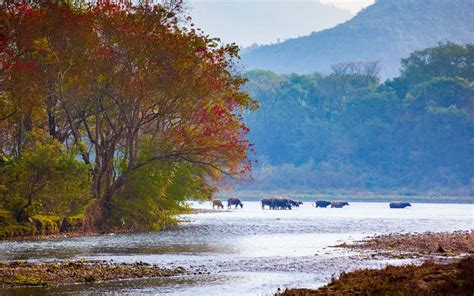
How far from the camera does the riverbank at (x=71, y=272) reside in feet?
99.0

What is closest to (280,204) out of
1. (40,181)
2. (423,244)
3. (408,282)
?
(40,181)

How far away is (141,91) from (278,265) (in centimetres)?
2430

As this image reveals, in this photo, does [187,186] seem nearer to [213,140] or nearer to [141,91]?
[213,140]

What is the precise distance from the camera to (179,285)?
29.7 meters

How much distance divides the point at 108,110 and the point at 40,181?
10834 millimetres

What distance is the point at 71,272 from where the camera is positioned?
105ft

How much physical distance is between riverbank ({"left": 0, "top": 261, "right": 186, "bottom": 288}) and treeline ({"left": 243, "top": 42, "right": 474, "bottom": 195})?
127m

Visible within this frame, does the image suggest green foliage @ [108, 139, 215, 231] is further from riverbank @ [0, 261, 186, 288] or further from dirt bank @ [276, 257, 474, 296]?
dirt bank @ [276, 257, 474, 296]

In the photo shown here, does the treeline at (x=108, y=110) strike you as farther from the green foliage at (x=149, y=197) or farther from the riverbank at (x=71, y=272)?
the riverbank at (x=71, y=272)

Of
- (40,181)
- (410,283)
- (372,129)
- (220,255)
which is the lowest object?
(410,283)

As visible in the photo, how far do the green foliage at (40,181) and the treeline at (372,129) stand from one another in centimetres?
11026

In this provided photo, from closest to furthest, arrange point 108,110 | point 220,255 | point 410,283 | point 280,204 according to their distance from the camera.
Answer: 1. point 410,283
2. point 220,255
3. point 108,110
4. point 280,204


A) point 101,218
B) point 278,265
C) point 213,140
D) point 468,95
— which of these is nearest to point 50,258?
point 278,265

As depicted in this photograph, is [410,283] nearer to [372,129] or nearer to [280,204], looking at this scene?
[280,204]
